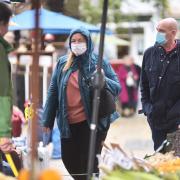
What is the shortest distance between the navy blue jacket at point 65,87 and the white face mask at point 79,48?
49 millimetres

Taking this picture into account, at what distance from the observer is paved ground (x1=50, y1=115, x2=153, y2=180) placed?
11.3m

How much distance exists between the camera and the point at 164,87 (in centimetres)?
636

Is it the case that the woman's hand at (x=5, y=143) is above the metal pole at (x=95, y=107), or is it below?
below

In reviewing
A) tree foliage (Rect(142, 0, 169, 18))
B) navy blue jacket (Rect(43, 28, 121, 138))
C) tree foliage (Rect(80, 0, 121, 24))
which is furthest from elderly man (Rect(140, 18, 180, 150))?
tree foliage (Rect(80, 0, 121, 24))

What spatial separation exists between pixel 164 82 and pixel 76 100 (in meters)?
0.90

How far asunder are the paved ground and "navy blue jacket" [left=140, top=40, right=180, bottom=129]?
2552mm

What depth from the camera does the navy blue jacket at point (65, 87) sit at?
6059 millimetres

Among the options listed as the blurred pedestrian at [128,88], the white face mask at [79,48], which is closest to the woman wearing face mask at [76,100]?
the white face mask at [79,48]

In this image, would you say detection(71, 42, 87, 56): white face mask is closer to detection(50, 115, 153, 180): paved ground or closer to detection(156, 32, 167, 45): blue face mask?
detection(156, 32, 167, 45): blue face mask

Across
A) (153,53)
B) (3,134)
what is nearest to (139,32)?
(153,53)

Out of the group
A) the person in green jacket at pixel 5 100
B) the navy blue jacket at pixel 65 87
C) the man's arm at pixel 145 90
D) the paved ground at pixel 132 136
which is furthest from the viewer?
the paved ground at pixel 132 136

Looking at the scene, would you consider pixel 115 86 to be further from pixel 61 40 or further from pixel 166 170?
pixel 61 40

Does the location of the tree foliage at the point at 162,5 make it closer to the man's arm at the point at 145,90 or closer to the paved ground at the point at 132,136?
the paved ground at the point at 132,136

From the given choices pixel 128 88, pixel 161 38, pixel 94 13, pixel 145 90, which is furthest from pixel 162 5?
pixel 161 38
